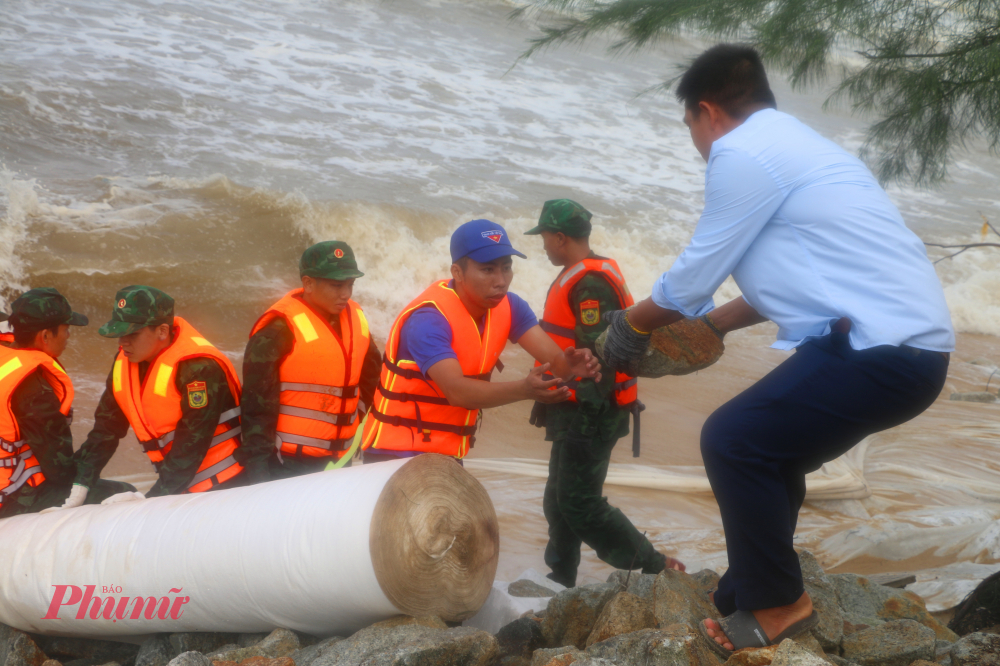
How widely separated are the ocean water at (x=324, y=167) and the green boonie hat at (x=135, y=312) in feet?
7.64

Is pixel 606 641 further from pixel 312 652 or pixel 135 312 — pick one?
pixel 135 312

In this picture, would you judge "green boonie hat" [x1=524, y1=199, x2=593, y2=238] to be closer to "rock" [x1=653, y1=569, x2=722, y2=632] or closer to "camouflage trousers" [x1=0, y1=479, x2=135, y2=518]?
"rock" [x1=653, y1=569, x2=722, y2=632]

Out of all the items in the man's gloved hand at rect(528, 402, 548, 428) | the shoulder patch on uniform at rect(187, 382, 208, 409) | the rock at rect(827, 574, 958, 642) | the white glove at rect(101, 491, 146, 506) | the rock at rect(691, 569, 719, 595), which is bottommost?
the rock at rect(827, 574, 958, 642)

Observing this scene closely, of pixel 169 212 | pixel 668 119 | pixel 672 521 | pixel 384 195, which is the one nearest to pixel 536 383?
pixel 672 521

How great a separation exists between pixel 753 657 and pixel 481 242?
66.0 inches

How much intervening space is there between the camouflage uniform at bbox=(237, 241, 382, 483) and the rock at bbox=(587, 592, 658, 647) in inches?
61.8

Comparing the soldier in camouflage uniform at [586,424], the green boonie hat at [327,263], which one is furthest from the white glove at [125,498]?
the soldier in camouflage uniform at [586,424]

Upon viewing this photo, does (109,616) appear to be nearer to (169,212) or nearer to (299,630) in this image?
(299,630)

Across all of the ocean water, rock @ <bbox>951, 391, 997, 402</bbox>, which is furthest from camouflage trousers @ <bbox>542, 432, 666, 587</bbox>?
rock @ <bbox>951, 391, 997, 402</bbox>

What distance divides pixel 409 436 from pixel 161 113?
11195 millimetres

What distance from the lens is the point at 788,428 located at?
6.81 ft

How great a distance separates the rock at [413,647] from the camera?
2303 millimetres

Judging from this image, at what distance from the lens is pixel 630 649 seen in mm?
2283

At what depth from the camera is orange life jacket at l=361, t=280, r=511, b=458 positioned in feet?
10.2
